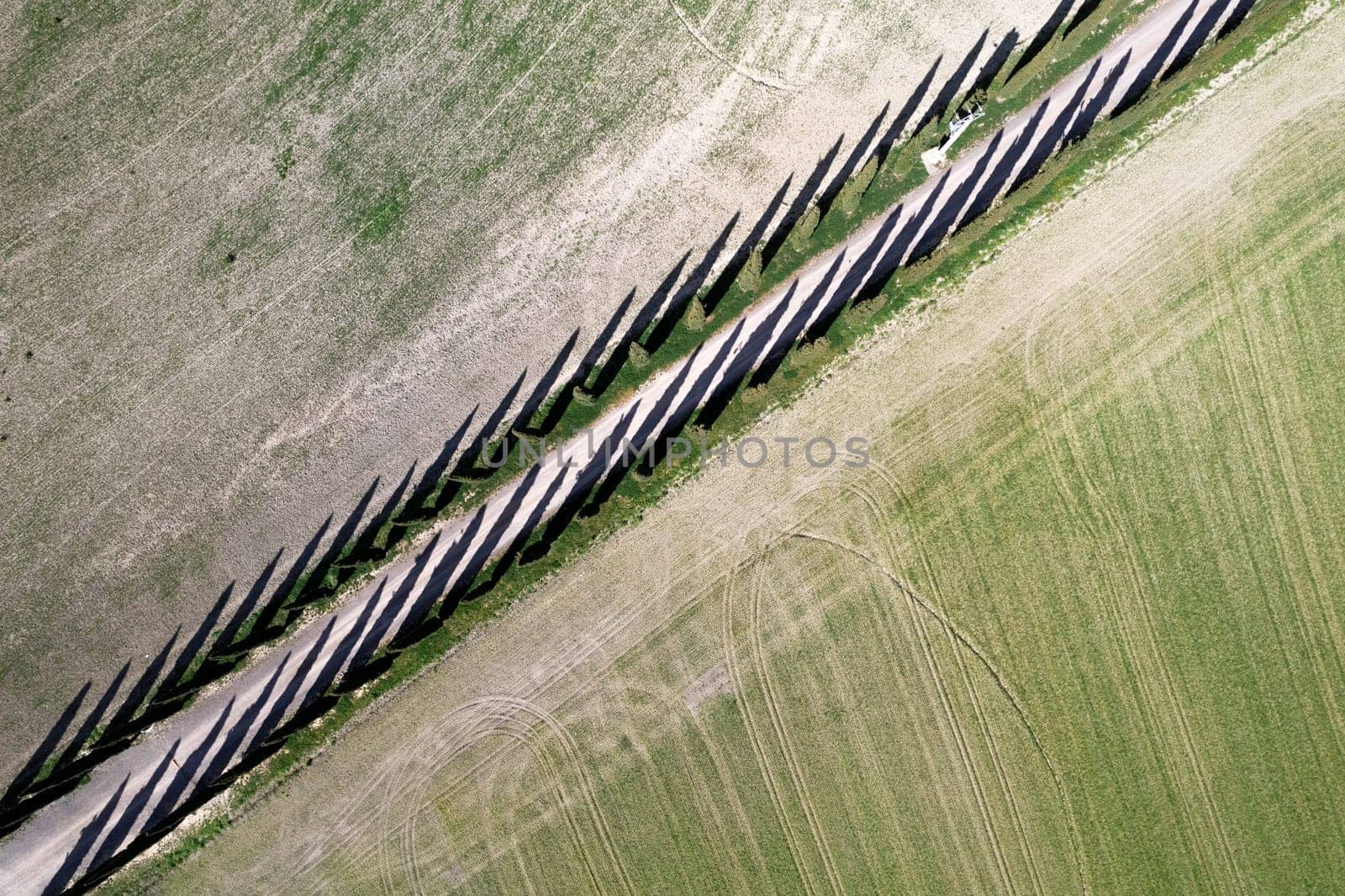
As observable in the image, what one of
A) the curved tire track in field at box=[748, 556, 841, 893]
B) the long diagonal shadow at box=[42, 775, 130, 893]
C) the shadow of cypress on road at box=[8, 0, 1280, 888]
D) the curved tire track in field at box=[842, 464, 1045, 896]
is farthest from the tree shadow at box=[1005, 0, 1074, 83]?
the long diagonal shadow at box=[42, 775, 130, 893]

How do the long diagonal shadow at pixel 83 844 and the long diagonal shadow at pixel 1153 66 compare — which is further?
the long diagonal shadow at pixel 83 844

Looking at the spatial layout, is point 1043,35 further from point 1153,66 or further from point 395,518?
point 395,518

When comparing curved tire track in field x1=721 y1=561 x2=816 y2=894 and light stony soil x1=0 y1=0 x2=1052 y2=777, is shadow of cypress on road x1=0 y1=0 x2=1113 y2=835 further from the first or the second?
curved tire track in field x1=721 y1=561 x2=816 y2=894

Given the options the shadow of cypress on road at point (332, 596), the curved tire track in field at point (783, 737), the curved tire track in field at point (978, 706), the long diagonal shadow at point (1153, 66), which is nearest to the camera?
the long diagonal shadow at point (1153, 66)

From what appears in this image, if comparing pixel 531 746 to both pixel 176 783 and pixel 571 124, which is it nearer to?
pixel 176 783

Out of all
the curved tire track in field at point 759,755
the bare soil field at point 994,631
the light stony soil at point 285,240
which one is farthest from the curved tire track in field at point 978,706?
the light stony soil at point 285,240

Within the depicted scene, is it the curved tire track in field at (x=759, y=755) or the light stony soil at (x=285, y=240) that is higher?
the light stony soil at (x=285, y=240)

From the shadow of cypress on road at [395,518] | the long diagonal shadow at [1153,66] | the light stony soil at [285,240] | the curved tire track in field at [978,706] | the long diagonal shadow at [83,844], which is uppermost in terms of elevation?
the light stony soil at [285,240]

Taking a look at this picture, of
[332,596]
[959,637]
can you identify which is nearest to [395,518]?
[332,596]

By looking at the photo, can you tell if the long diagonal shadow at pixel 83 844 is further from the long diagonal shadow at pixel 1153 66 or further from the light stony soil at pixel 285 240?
the long diagonal shadow at pixel 1153 66
